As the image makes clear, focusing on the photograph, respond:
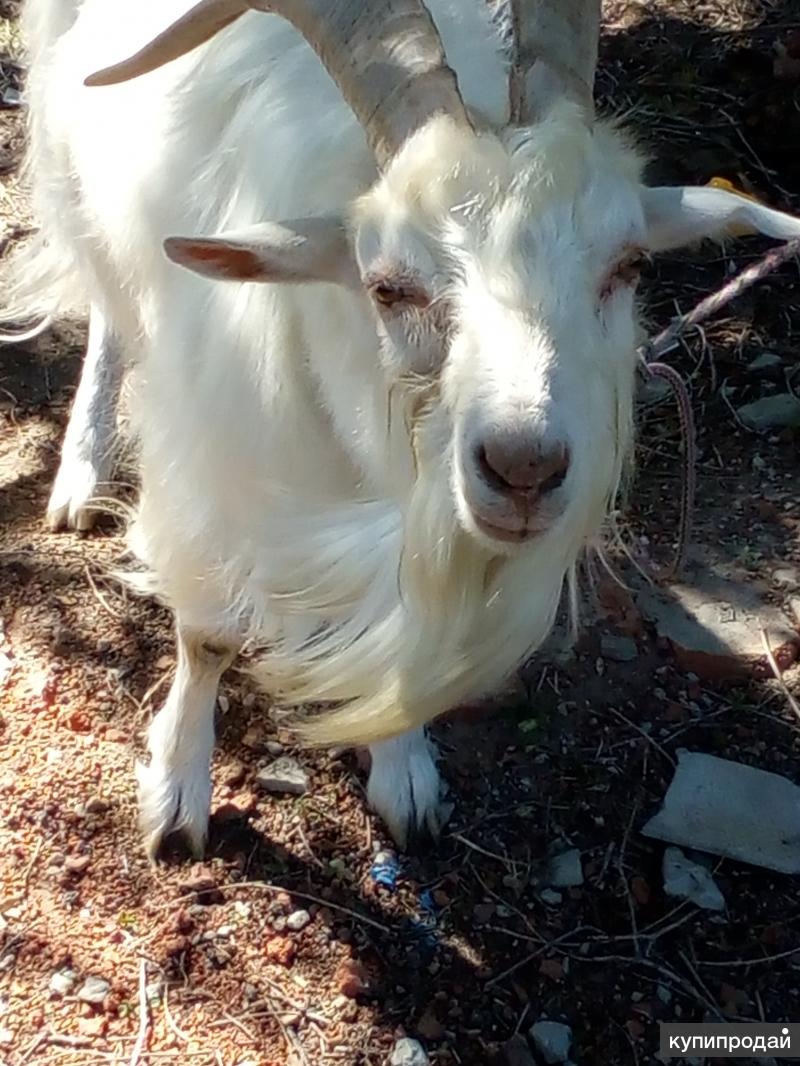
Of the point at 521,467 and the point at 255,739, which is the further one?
the point at 255,739

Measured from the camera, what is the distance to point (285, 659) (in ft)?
9.15

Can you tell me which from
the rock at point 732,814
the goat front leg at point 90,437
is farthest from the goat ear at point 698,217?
the goat front leg at point 90,437

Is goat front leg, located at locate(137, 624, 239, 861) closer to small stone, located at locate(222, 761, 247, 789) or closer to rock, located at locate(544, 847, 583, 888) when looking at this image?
small stone, located at locate(222, 761, 247, 789)

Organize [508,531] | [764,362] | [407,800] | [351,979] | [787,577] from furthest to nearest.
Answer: [764,362], [787,577], [407,800], [351,979], [508,531]

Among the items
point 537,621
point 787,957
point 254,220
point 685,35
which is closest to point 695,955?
point 787,957

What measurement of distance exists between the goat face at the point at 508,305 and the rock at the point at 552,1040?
4.09ft

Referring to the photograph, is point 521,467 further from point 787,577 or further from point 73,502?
point 73,502

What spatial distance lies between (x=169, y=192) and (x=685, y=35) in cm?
335

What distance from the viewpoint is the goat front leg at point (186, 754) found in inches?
124

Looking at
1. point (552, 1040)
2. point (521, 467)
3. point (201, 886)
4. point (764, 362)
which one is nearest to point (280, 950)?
point (201, 886)

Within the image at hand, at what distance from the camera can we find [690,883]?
3156 mm

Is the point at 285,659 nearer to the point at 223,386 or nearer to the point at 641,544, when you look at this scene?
the point at 223,386

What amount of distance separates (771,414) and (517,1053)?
2127 mm

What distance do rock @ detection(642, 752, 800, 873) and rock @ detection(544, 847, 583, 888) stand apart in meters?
0.18
